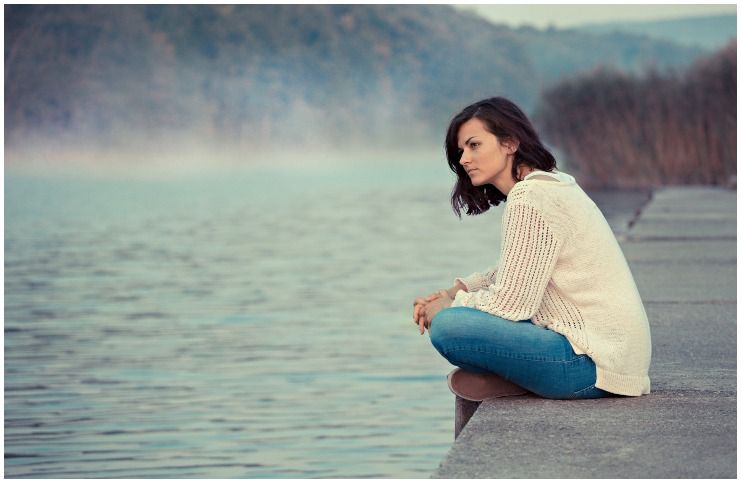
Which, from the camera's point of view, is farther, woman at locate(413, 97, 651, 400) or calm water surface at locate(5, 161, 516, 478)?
calm water surface at locate(5, 161, 516, 478)

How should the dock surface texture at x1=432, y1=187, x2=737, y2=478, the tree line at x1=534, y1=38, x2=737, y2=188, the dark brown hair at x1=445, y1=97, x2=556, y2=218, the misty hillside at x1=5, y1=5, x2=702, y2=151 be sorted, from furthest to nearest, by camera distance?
the misty hillside at x1=5, y1=5, x2=702, y2=151, the tree line at x1=534, y1=38, x2=737, y2=188, the dark brown hair at x1=445, y1=97, x2=556, y2=218, the dock surface texture at x1=432, y1=187, x2=737, y2=478

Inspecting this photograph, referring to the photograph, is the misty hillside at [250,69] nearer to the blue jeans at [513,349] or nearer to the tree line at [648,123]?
the tree line at [648,123]

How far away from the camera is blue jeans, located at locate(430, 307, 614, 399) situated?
390 centimetres

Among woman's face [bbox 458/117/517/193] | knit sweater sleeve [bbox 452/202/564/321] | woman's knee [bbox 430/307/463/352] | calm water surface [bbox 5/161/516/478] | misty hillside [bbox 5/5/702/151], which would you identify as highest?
misty hillside [bbox 5/5/702/151]

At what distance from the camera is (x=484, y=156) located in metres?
4.02

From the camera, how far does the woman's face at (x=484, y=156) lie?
158 inches

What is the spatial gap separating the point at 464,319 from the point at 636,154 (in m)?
21.0

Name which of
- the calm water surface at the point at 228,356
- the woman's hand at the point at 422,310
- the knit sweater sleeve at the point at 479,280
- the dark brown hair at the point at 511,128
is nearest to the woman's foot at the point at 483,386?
the woman's hand at the point at 422,310

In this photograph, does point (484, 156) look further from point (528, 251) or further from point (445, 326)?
point (445, 326)

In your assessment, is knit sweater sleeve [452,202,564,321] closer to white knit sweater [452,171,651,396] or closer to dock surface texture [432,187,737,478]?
white knit sweater [452,171,651,396]

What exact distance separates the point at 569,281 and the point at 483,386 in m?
0.41

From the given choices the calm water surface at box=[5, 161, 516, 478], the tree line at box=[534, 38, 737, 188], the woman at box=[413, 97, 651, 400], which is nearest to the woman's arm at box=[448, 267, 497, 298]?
the woman at box=[413, 97, 651, 400]

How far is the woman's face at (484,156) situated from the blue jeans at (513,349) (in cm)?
38

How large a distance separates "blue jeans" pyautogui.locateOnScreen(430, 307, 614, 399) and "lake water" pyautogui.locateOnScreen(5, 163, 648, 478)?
1.30 meters
